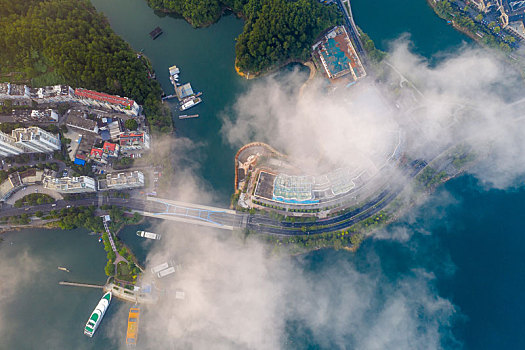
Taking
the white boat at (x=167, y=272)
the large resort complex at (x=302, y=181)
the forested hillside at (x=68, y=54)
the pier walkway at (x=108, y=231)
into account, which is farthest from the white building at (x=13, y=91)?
the white boat at (x=167, y=272)

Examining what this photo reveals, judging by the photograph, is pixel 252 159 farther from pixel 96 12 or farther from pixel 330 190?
pixel 96 12

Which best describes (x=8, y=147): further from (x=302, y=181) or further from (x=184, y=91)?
(x=302, y=181)

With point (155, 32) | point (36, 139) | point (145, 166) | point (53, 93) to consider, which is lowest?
point (145, 166)

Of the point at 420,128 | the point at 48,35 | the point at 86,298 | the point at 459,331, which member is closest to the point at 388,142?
the point at 420,128

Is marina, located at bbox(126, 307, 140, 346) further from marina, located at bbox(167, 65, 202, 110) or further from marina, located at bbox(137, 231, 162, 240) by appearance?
marina, located at bbox(167, 65, 202, 110)

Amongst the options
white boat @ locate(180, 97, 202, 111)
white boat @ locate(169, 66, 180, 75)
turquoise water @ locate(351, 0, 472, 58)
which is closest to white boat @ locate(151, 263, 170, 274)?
white boat @ locate(180, 97, 202, 111)

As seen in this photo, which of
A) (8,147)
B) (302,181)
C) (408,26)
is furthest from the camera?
(408,26)

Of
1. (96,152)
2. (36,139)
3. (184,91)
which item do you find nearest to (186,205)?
(96,152)
